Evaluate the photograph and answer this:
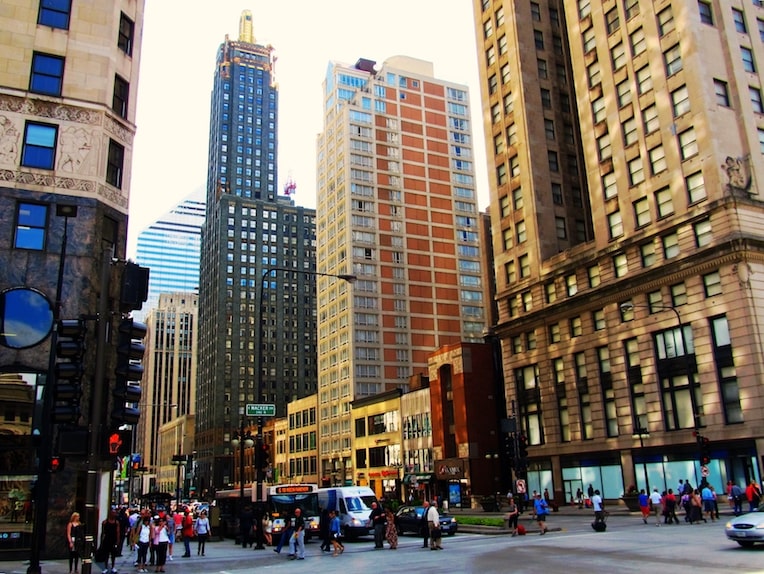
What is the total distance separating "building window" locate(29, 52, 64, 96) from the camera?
2958 cm

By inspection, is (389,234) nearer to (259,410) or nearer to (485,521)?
(485,521)

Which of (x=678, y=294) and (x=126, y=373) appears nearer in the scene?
(x=126, y=373)

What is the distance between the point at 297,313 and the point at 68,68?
13877 cm

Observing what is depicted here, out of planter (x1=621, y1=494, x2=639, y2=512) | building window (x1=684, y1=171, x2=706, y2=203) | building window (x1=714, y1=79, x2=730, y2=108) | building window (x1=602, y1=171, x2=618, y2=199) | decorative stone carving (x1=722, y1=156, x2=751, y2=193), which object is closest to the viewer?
planter (x1=621, y1=494, x2=639, y2=512)

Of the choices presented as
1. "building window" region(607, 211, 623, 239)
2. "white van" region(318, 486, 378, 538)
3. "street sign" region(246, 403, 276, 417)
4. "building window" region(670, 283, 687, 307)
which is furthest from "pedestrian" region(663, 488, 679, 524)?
"building window" region(607, 211, 623, 239)

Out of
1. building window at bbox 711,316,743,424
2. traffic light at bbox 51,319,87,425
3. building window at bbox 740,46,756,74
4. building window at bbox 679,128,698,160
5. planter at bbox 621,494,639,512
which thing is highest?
building window at bbox 740,46,756,74

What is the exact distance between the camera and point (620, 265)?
55000 mm

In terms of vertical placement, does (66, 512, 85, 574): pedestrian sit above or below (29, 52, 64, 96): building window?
below

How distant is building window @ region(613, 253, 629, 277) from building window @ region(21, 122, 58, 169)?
138 ft

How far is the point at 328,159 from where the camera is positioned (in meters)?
118

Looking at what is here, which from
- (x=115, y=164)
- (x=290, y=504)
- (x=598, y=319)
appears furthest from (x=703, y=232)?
(x=115, y=164)

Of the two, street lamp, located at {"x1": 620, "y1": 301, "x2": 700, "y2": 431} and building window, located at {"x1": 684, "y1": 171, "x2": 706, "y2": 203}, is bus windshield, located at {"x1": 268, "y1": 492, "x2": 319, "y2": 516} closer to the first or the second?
street lamp, located at {"x1": 620, "y1": 301, "x2": 700, "y2": 431}

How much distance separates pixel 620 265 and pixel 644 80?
49.8 ft

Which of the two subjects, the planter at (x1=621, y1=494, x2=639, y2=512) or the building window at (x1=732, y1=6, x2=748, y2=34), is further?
the building window at (x1=732, y1=6, x2=748, y2=34)
